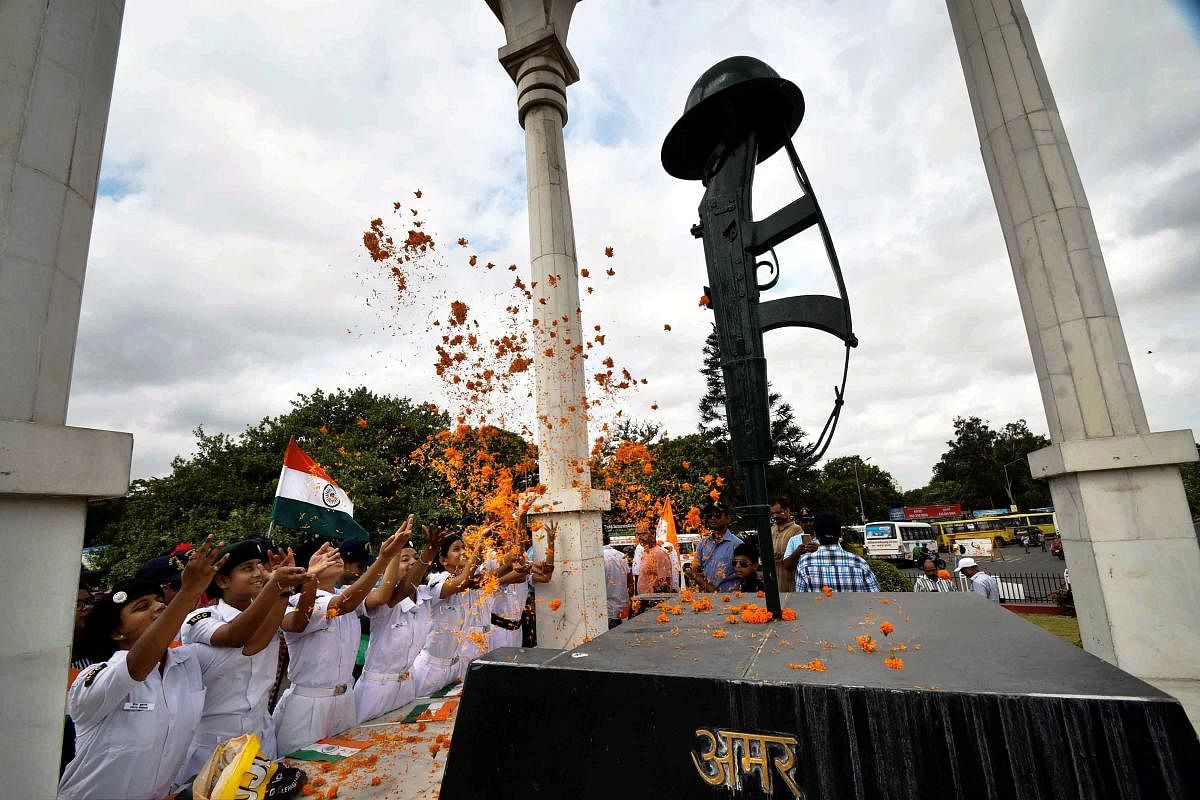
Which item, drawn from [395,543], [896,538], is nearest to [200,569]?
[395,543]

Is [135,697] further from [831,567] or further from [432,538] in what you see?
[831,567]

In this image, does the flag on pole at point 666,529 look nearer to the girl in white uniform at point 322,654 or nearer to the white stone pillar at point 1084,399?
the girl in white uniform at point 322,654

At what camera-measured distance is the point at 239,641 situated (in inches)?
127

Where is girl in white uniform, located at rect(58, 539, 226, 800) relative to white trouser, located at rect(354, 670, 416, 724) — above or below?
above

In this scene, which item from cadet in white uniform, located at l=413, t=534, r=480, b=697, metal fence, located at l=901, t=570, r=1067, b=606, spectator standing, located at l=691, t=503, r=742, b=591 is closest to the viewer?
cadet in white uniform, located at l=413, t=534, r=480, b=697

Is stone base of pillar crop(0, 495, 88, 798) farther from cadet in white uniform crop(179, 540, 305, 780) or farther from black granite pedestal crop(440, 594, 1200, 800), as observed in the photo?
black granite pedestal crop(440, 594, 1200, 800)

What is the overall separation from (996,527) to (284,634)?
4255 centimetres

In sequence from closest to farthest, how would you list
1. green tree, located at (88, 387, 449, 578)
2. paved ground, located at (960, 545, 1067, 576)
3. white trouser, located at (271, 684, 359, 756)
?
white trouser, located at (271, 684, 359, 756) → green tree, located at (88, 387, 449, 578) → paved ground, located at (960, 545, 1067, 576)

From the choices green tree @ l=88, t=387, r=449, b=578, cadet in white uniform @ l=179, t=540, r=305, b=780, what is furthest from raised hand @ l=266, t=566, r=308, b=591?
green tree @ l=88, t=387, r=449, b=578

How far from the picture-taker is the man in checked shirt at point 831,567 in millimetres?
4691

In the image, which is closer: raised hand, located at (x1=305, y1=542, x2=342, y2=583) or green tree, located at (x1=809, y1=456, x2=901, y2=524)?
raised hand, located at (x1=305, y1=542, x2=342, y2=583)

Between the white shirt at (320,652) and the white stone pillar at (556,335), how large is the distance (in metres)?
2.40

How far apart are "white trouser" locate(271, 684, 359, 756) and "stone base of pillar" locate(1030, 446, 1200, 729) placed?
526 cm

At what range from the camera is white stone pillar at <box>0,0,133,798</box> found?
78.8 inches
